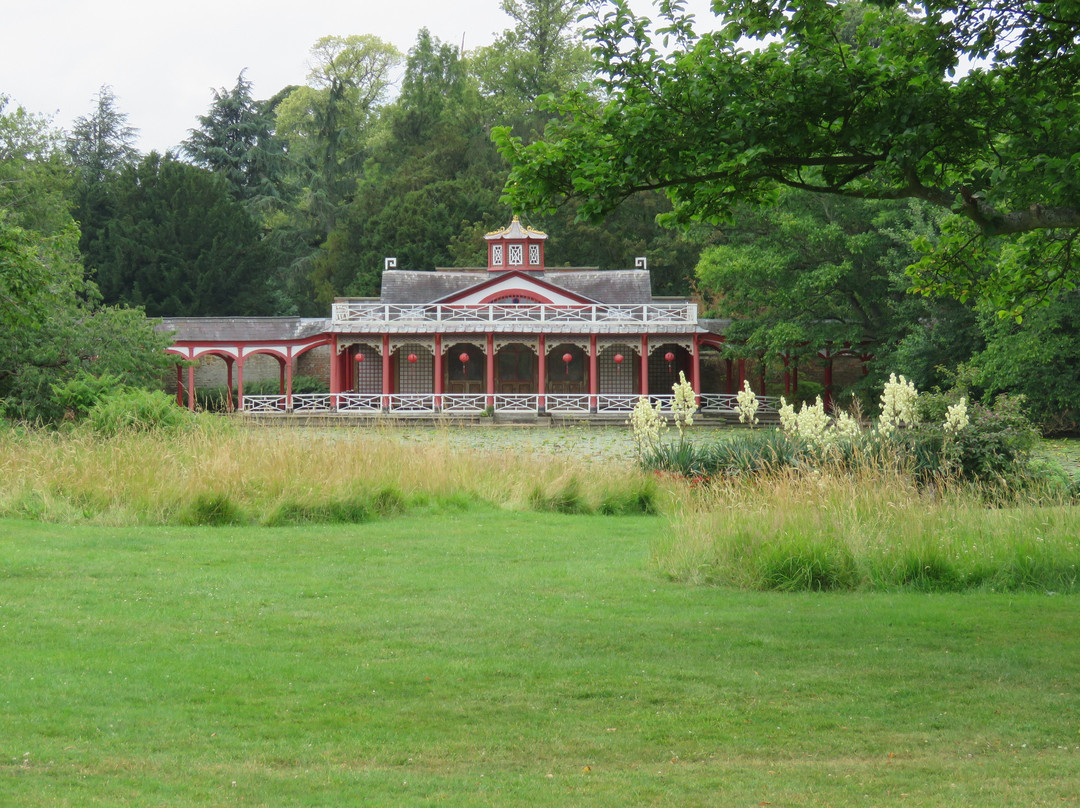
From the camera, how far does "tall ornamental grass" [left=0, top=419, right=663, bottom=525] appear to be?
11570 mm

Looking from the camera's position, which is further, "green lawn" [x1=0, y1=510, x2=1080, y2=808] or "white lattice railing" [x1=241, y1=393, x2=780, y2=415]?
"white lattice railing" [x1=241, y1=393, x2=780, y2=415]

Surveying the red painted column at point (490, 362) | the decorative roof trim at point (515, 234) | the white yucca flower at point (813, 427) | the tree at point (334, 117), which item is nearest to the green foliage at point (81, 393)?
the white yucca flower at point (813, 427)

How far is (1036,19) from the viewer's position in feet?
21.1

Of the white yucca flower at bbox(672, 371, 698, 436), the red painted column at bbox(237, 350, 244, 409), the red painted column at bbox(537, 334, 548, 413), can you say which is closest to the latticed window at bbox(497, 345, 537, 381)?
the red painted column at bbox(537, 334, 548, 413)

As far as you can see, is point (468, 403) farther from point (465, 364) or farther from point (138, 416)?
point (138, 416)

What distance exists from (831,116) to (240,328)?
1181 inches

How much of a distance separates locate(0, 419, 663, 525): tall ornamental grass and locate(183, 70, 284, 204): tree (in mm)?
39211

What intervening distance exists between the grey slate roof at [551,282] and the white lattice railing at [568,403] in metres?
4.29

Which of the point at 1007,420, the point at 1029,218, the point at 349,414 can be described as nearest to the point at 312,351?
the point at 349,414

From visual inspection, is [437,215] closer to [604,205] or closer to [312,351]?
[312,351]

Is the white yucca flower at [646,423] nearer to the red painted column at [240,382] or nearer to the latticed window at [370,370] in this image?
the red painted column at [240,382]

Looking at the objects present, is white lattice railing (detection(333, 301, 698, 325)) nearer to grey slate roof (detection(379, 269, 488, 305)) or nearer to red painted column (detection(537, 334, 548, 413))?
red painted column (detection(537, 334, 548, 413))

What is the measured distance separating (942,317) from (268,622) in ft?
83.2

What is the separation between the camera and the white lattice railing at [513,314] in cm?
3341
